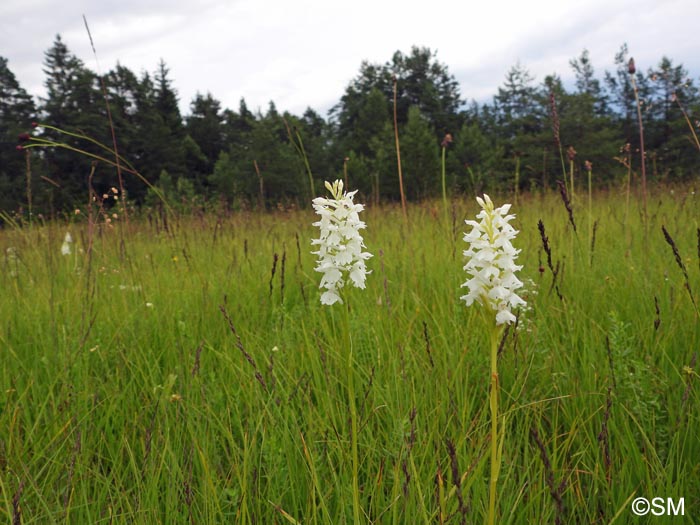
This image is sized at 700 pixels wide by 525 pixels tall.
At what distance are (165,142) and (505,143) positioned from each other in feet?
129

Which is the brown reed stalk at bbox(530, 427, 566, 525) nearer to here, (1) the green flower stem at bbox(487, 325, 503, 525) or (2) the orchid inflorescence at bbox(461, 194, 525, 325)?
(1) the green flower stem at bbox(487, 325, 503, 525)

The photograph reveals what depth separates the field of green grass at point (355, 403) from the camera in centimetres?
131

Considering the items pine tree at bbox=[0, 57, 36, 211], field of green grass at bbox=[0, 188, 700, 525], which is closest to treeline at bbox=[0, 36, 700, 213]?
pine tree at bbox=[0, 57, 36, 211]

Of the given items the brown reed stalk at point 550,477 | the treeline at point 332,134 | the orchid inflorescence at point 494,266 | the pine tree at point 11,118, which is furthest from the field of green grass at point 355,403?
the pine tree at point 11,118

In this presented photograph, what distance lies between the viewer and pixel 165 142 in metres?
51.8

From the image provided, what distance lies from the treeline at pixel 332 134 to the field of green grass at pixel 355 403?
2331cm

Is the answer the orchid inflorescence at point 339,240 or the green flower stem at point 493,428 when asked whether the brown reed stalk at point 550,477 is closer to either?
the green flower stem at point 493,428

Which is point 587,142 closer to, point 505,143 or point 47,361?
point 505,143

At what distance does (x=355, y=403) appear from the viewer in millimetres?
1934

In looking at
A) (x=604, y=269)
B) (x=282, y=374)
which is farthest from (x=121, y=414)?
(x=604, y=269)

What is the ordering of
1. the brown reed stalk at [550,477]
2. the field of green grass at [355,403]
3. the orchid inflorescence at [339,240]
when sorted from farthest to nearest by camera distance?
the field of green grass at [355,403], the orchid inflorescence at [339,240], the brown reed stalk at [550,477]

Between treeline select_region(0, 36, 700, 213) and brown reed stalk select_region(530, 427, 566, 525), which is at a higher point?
treeline select_region(0, 36, 700, 213)

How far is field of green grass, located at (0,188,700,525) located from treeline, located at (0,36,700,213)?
23310 millimetres

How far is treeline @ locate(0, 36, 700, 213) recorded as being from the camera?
36219 mm
